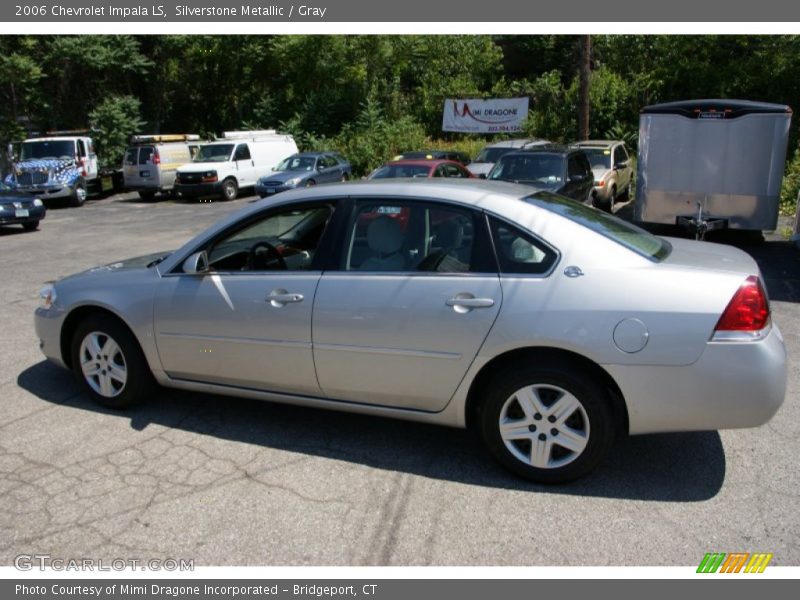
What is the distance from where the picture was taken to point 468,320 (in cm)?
366

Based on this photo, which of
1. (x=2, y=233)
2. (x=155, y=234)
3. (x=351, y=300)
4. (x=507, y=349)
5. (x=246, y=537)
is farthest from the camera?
(x=2, y=233)

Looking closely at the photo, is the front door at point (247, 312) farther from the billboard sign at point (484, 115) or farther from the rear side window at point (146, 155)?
the billboard sign at point (484, 115)

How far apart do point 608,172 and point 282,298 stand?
13.6 meters

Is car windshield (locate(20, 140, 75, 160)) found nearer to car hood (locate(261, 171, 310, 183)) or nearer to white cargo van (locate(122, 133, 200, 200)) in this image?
white cargo van (locate(122, 133, 200, 200))

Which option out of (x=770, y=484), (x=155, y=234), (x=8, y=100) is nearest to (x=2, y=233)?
(x=155, y=234)

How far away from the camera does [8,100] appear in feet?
89.9

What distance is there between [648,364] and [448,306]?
107 centimetres

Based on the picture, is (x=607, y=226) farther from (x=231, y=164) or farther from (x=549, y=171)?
(x=231, y=164)

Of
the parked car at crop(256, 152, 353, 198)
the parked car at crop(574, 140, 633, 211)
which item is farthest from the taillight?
the parked car at crop(256, 152, 353, 198)

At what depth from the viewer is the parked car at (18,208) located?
608 inches

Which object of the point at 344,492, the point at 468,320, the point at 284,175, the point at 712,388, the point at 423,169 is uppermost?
the point at 423,169

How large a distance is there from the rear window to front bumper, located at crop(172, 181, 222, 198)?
19394 millimetres

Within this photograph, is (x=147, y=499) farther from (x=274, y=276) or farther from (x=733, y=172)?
(x=733, y=172)

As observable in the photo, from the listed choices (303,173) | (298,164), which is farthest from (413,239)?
(298,164)
